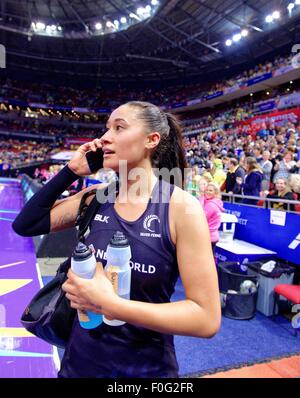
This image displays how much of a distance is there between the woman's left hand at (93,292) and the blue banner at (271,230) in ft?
12.1

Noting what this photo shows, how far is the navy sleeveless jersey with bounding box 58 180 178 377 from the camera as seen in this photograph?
102 cm

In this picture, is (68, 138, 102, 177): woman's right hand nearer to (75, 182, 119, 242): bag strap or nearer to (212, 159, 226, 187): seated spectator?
(75, 182, 119, 242): bag strap

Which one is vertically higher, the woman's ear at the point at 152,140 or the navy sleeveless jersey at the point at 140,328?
the woman's ear at the point at 152,140

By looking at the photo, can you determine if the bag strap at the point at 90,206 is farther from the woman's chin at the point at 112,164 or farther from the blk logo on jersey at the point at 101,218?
the woman's chin at the point at 112,164

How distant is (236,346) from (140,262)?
2.58 meters

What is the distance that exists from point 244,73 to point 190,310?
2758 cm

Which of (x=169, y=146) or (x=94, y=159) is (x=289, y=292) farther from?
(x=94, y=159)

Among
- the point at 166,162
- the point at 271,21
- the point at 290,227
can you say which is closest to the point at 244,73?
the point at 271,21

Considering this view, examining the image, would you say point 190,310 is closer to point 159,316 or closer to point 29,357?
point 159,316

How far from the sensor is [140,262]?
101 centimetres

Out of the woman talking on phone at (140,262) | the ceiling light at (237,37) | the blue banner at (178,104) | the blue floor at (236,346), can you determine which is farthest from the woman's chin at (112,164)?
the blue banner at (178,104)

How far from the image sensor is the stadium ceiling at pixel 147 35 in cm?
1978

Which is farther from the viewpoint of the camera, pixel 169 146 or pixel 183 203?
pixel 169 146

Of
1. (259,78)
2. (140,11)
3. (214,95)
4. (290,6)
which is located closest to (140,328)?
(290,6)
